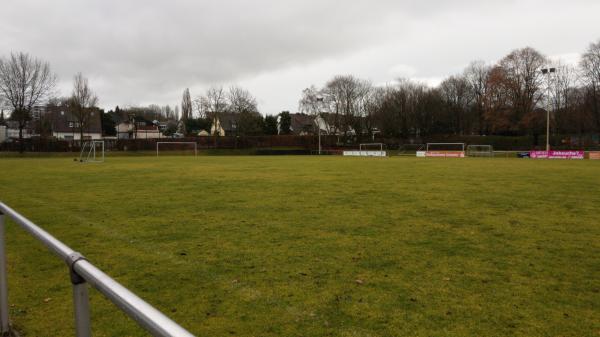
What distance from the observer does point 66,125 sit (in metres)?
86.0

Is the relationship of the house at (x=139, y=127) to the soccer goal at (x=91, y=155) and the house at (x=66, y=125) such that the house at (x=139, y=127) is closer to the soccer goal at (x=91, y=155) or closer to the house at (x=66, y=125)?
the house at (x=66, y=125)

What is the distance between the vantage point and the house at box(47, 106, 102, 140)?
273ft

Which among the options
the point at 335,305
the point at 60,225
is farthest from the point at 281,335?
the point at 60,225

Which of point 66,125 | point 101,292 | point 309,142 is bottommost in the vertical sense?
point 101,292

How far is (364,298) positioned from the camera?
4566mm

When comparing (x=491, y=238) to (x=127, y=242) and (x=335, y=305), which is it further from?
(x=127, y=242)

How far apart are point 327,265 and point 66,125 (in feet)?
309

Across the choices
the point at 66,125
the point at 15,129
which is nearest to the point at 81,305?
the point at 66,125

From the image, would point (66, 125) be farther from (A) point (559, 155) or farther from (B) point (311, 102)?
(A) point (559, 155)

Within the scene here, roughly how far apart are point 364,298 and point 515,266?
2.51 m

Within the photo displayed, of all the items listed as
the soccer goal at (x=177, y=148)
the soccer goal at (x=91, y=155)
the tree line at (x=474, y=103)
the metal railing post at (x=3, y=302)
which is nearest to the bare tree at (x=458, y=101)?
the tree line at (x=474, y=103)

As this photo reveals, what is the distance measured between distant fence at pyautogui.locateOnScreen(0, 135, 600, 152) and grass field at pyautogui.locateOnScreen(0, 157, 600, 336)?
53.3 m

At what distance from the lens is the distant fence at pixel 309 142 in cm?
5731

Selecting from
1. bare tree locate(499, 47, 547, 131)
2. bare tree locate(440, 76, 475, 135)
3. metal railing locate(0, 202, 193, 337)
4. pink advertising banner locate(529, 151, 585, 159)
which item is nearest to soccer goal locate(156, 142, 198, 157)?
pink advertising banner locate(529, 151, 585, 159)
